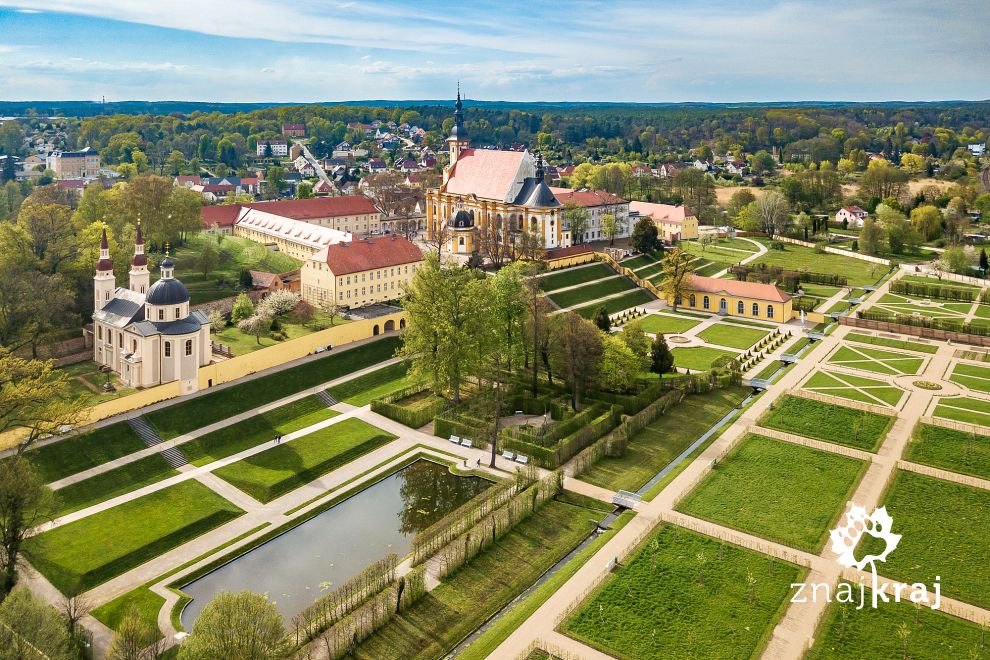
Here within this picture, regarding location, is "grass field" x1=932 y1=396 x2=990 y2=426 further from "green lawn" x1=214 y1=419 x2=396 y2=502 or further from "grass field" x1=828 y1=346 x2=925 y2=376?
"green lawn" x1=214 y1=419 x2=396 y2=502

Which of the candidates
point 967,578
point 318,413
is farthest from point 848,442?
point 318,413

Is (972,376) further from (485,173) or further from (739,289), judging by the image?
(485,173)

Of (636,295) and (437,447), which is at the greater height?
(636,295)

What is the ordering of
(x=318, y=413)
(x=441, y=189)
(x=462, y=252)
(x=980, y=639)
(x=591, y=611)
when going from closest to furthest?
(x=980, y=639) < (x=591, y=611) < (x=318, y=413) < (x=462, y=252) < (x=441, y=189)

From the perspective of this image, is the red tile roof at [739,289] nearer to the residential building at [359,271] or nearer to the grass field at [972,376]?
the grass field at [972,376]

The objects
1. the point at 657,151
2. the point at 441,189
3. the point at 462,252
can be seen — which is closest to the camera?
the point at 462,252

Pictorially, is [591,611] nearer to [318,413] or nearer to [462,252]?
[318,413]

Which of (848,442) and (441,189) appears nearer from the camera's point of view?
(848,442)

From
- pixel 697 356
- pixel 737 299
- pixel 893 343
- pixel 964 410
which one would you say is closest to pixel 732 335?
pixel 737 299

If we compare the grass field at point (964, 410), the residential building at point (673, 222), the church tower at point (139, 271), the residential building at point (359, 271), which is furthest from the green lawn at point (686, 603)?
the residential building at point (673, 222)
